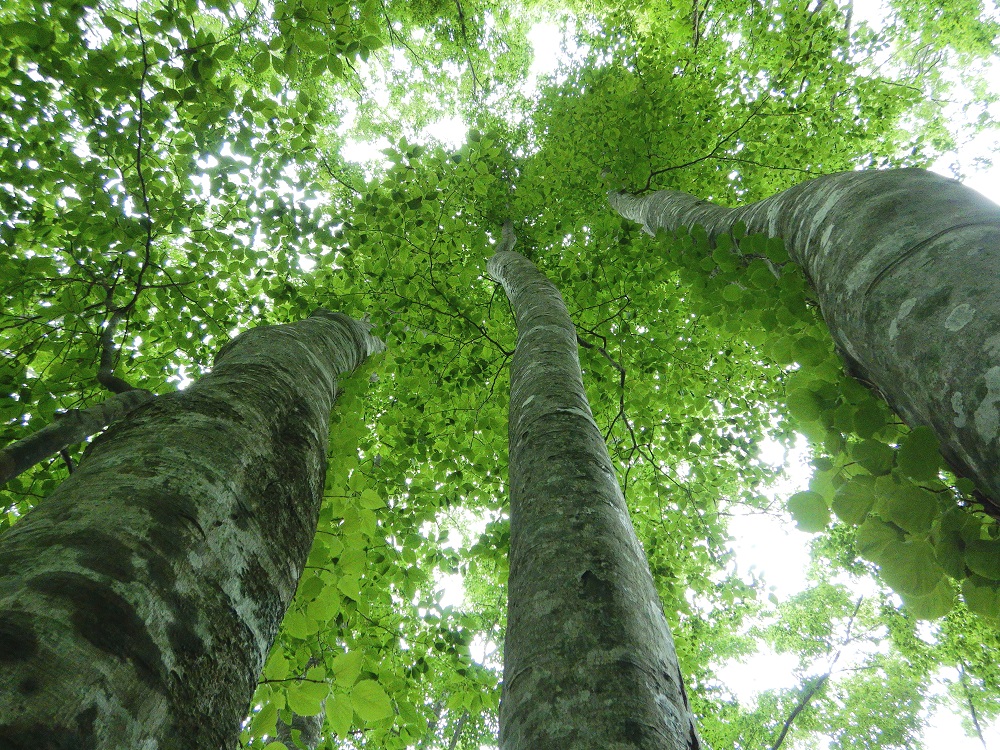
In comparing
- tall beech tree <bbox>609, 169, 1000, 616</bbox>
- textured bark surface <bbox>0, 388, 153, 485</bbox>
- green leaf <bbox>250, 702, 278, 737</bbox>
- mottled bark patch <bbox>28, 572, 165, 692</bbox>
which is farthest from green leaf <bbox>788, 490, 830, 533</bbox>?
textured bark surface <bbox>0, 388, 153, 485</bbox>

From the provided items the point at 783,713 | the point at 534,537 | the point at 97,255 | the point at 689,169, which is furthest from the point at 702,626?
the point at 783,713

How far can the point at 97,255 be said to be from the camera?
3238 mm

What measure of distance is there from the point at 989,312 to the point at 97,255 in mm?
4478

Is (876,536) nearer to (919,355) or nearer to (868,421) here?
(868,421)

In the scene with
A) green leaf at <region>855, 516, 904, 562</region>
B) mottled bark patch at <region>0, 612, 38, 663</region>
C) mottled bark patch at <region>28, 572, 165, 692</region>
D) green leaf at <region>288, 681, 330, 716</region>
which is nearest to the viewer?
mottled bark patch at <region>0, 612, 38, 663</region>

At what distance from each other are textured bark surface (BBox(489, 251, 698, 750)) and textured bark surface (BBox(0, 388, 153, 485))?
129cm

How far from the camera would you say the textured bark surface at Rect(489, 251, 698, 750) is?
2.69 ft

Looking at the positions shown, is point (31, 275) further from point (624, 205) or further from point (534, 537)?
point (624, 205)

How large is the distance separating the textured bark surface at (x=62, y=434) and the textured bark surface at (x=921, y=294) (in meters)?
2.09

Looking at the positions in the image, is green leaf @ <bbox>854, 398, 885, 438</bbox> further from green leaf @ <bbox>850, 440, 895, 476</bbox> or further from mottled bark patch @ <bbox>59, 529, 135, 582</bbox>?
mottled bark patch @ <bbox>59, 529, 135, 582</bbox>

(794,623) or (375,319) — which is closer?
(375,319)

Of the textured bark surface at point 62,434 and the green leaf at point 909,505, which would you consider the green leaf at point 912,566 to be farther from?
the textured bark surface at point 62,434

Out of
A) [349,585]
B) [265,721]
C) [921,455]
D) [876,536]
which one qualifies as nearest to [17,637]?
[265,721]

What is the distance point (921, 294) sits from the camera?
1045mm
